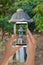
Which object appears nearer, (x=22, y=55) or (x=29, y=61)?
(x=29, y=61)

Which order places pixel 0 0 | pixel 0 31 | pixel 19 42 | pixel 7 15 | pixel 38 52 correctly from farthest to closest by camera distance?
pixel 0 31 < pixel 7 15 < pixel 38 52 < pixel 19 42 < pixel 0 0

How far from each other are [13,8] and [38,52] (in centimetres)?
145

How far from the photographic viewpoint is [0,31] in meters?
6.87

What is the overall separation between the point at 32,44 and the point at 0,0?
105 cm

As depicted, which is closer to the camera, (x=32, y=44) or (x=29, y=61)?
(x=29, y=61)

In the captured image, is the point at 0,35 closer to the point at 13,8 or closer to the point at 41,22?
the point at 13,8

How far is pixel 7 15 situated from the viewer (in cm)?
640

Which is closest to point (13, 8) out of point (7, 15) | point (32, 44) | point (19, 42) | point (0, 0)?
point (7, 15)

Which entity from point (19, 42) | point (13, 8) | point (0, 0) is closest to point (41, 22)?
point (19, 42)

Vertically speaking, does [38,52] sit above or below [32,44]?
below

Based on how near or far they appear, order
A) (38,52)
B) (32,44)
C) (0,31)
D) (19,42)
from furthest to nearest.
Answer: (0,31), (38,52), (19,42), (32,44)

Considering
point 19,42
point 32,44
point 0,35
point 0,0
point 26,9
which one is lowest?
point 0,35

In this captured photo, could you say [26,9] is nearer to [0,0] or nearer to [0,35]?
[0,35]

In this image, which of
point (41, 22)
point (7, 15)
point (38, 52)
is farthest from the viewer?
point (7, 15)
